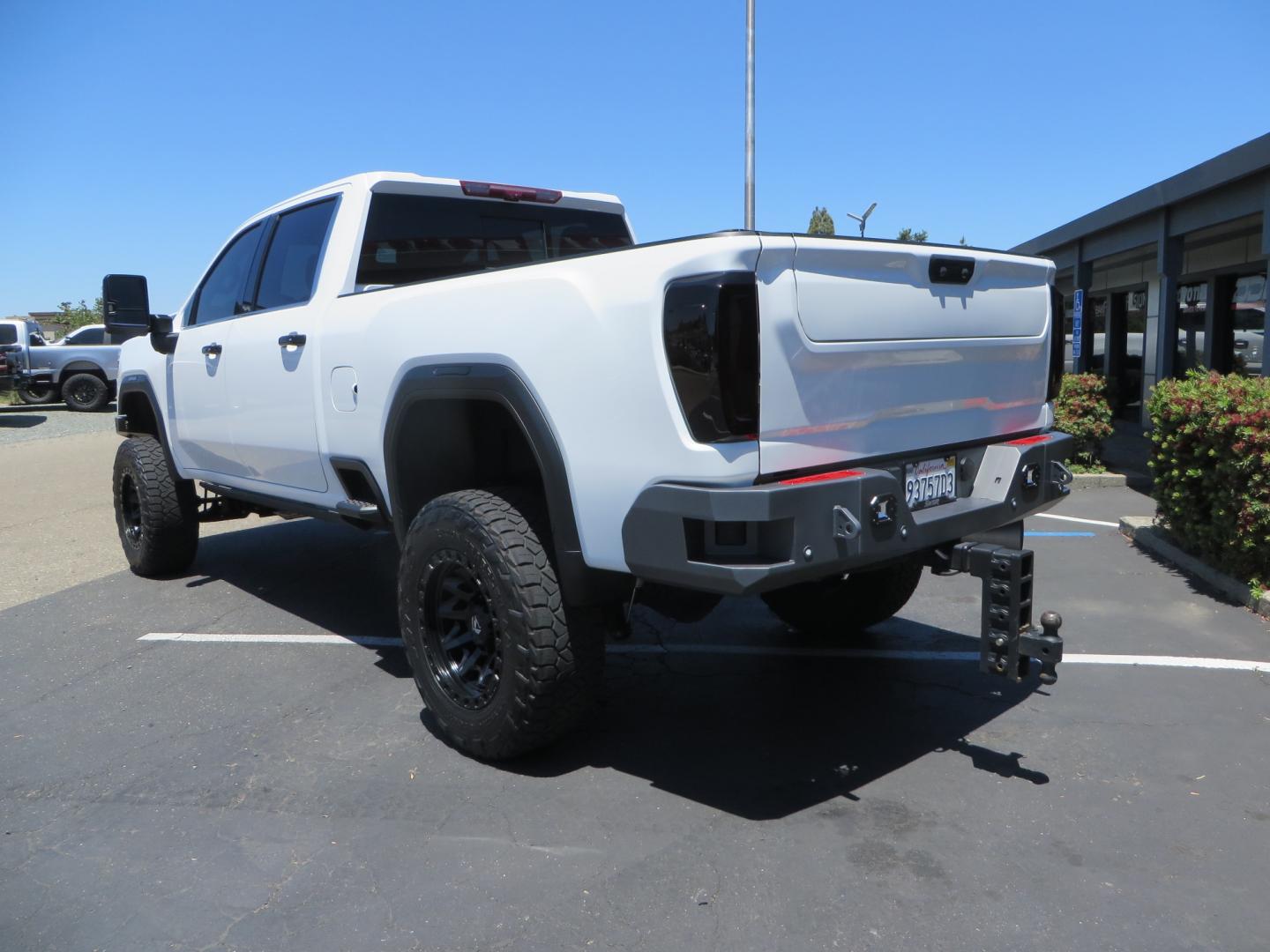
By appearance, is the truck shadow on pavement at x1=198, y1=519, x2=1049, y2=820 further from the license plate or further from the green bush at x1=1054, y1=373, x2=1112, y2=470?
the green bush at x1=1054, y1=373, x2=1112, y2=470

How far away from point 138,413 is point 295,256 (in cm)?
259

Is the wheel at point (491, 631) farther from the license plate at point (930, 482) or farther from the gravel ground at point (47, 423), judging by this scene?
the gravel ground at point (47, 423)

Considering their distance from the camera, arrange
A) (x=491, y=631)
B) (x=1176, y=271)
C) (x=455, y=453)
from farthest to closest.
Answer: (x=1176, y=271), (x=455, y=453), (x=491, y=631)

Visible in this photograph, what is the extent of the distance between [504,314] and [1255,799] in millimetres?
2946

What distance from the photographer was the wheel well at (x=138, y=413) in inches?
274

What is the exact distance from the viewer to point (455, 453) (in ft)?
13.3

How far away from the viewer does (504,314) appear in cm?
341

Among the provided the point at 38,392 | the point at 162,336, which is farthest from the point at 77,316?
the point at 162,336

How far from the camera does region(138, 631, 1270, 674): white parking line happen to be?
4859 millimetres

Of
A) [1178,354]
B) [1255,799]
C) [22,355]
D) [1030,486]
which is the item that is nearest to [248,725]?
[1030,486]

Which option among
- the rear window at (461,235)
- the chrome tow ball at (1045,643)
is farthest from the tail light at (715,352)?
the rear window at (461,235)

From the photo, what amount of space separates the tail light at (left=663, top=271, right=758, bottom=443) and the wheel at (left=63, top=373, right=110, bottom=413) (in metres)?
24.2

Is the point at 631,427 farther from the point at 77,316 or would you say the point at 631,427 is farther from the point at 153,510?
the point at 77,316

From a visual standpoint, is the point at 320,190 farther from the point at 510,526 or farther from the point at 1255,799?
the point at 1255,799
